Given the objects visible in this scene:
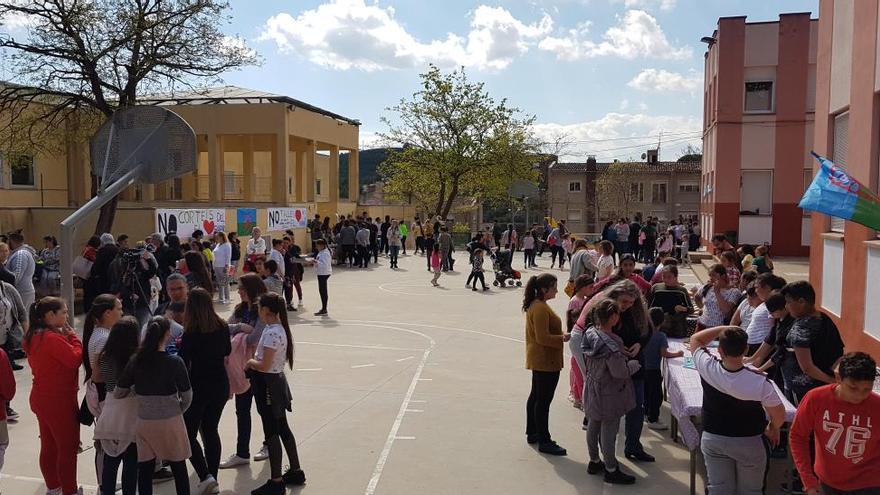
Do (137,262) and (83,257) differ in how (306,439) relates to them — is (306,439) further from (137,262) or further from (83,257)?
(83,257)

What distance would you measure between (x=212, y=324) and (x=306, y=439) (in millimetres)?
2125

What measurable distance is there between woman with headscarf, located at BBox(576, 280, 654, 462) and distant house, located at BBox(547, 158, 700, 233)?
187 ft

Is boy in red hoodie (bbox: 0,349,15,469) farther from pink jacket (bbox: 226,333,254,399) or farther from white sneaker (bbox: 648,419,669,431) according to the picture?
white sneaker (bbox: 648,419,669,431)

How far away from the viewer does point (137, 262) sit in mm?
10266

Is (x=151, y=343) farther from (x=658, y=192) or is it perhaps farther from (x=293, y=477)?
(x=658, y=192)

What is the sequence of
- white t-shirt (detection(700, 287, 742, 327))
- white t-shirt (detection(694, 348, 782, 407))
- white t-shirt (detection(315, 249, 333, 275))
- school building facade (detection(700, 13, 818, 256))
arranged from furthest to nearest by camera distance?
1. school building facade (detection(700, 13, 818, 256))
2. white t-shirt (detection(315, 249, 333, 275))
3. white t-shirt (detection(700, 287, 742, 327))
4. white t-shirt (detection(694, 348, 782, 407))

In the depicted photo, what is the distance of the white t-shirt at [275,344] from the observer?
561 centimetres

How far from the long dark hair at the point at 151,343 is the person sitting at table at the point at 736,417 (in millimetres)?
3697

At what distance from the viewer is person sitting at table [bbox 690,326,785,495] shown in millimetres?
4367

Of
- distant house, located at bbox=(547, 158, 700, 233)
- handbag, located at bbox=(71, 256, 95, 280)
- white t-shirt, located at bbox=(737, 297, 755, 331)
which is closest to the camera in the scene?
white t-shirt, located at bbox=(737, 297, 755, 331)

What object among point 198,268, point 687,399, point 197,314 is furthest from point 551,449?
point 198,268

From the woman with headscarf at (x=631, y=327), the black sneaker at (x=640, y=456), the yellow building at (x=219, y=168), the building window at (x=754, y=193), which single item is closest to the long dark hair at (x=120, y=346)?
the woman with headscarf at (x=631, y=327)

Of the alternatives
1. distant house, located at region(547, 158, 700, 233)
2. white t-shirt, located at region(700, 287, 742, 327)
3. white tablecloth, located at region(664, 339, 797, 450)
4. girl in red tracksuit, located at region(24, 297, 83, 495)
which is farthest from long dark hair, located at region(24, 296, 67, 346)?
distant house, located at region(547, 158, 700, 233)

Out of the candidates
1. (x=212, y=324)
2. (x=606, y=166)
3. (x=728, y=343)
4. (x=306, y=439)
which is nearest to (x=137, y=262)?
(x=306, y=439)
